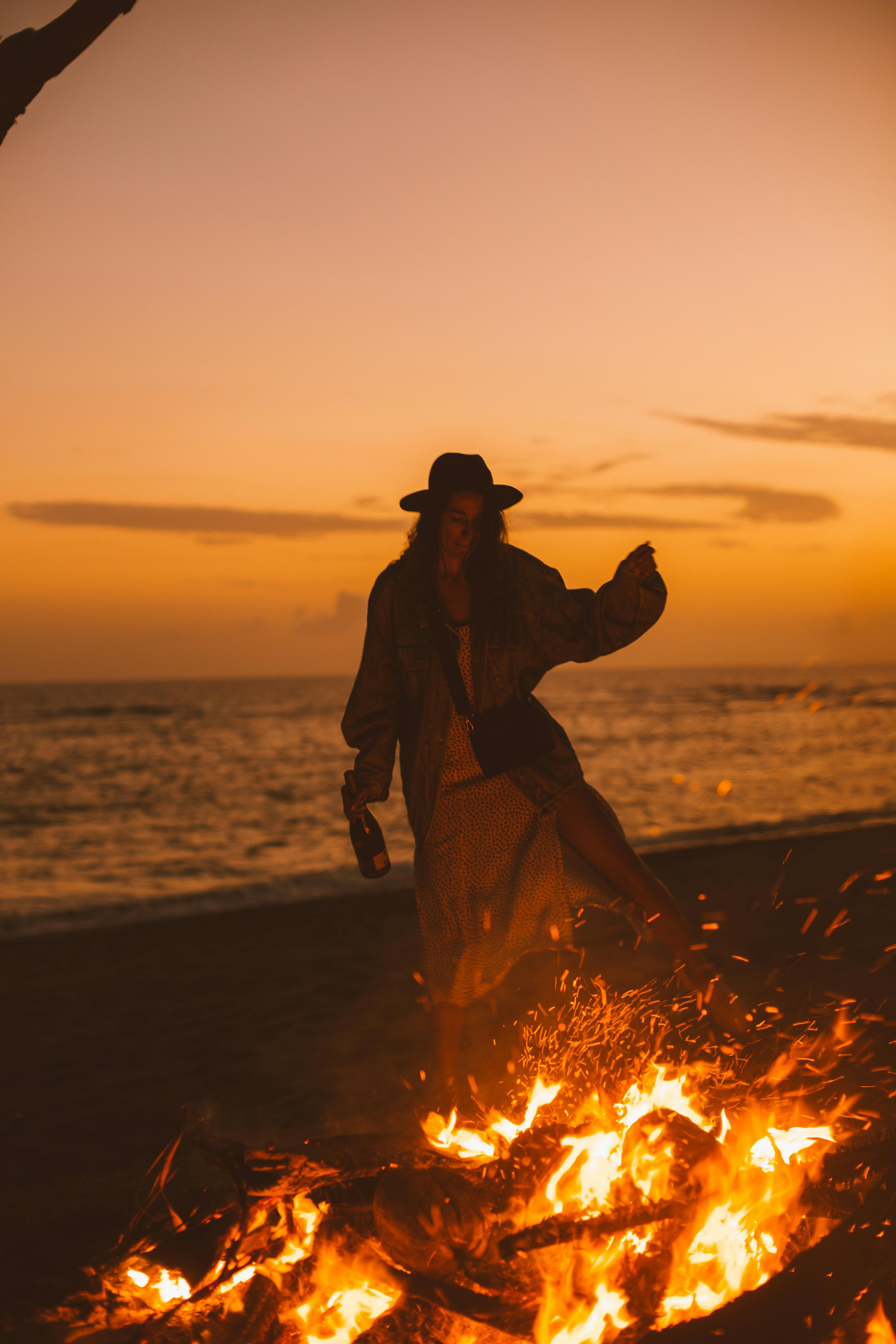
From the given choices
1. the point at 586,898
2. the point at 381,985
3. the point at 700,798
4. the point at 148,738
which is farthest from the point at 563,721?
the point at 586,898

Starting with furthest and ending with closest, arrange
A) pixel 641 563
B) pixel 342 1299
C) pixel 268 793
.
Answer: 1. pixel 268 793
2. pixel 641 563
3. pixel 342 1299

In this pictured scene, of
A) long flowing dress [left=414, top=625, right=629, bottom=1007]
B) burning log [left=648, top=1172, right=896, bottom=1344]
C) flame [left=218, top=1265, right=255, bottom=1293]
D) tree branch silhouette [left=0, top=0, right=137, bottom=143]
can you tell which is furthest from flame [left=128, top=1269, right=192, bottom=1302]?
tree branch silhouette [left=0, top=0, right=137, bottom=143]

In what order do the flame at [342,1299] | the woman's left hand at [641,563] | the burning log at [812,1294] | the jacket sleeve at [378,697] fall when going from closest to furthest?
the burning log at [812,1294]
the flame at [342,1299]
the woman's left hand at [641,563]
the jacket sleeve at [378,697]

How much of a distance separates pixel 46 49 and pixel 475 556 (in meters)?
2.20

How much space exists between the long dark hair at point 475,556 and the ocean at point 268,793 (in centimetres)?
659

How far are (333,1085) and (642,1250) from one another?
103 inches

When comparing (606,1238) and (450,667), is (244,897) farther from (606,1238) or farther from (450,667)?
(606,1238)

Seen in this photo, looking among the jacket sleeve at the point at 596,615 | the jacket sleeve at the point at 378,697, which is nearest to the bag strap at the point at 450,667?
the jacket sleeve at the point at 378,697

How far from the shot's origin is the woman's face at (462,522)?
3.30 m

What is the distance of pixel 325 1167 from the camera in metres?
2.35

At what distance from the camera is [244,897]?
33.9 ft

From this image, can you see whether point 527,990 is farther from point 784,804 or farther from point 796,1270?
point 784,804

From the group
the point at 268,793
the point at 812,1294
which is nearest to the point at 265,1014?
the point at 812,1294

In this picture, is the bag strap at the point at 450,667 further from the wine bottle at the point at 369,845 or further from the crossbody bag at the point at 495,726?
the wine bottle at the point at 369,845
